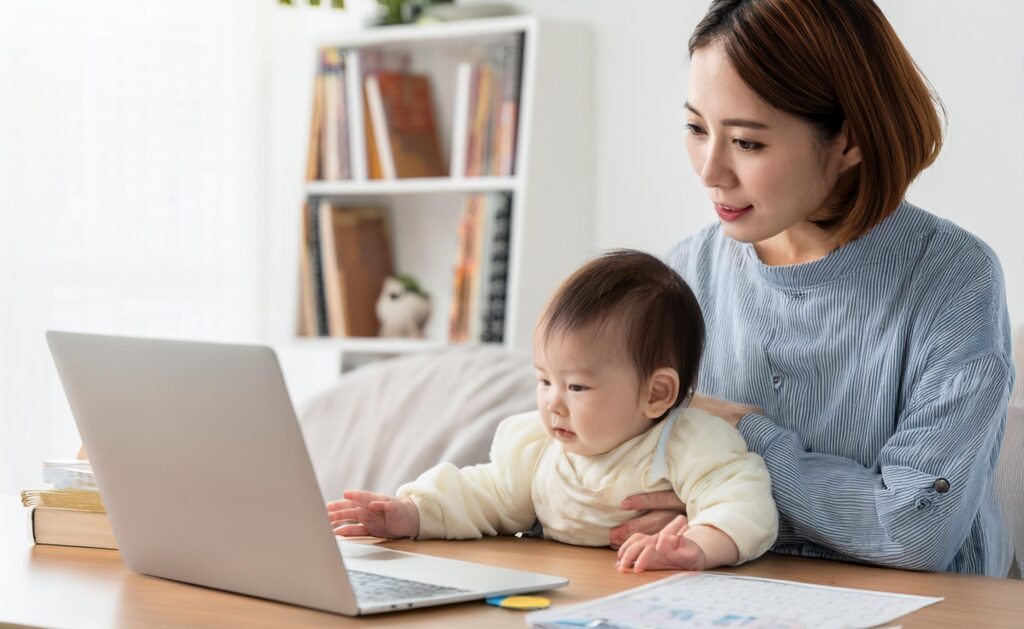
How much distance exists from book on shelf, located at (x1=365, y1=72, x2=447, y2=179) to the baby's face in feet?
7.17

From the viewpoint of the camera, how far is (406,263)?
138 inches

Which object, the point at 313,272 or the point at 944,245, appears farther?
the point at 313,272

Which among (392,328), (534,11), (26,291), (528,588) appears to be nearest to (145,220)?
(26,291)

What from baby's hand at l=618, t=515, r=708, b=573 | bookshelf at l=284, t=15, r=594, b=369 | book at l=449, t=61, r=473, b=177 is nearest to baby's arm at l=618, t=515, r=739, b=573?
baby's hand at l=618, t=515, r=708, b=573

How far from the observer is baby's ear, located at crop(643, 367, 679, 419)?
118 cm

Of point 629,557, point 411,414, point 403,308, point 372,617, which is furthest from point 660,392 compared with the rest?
point 403,308

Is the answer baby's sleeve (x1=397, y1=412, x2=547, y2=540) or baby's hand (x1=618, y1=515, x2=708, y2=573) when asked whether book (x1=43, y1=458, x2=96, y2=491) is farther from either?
baby's hand (x1=618, y1=515, x2=708, y2=573)

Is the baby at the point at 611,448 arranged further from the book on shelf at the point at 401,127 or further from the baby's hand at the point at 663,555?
the book on shelf at the point at 401,127

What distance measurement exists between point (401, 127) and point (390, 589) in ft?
8.10

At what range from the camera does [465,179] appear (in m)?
3.14

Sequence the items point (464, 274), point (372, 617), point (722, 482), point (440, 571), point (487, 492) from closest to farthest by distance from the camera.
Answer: point (372, 617)
point (440, 571)
point (722, 482)
point (487, 492)
point (464, 274)

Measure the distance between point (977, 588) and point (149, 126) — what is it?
8.48ft

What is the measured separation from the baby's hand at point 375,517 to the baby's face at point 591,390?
171 mm

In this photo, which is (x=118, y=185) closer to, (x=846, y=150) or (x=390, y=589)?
(x=846, y=150)
